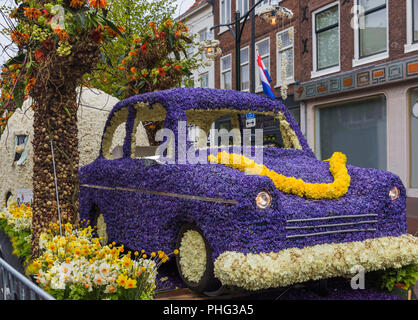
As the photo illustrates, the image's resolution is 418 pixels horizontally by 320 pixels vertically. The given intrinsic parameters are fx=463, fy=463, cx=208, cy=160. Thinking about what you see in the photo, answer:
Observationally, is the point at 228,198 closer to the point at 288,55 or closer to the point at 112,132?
the point at 112,132

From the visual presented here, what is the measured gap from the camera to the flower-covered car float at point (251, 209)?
3.45 meters

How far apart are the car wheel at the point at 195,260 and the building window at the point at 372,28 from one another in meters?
12.8

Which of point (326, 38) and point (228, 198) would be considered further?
point (326, 38)

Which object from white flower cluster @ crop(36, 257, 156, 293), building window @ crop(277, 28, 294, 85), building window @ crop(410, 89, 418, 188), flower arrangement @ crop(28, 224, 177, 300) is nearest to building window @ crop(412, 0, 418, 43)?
building window @ crop(410, 89, 418, 188)

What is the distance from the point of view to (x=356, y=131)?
626 inches

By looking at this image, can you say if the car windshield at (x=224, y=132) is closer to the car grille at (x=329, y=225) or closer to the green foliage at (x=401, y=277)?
the car grille at (x=329, y=225)

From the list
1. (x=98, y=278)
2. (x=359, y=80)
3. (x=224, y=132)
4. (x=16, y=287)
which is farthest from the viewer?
(x=359, y=80)

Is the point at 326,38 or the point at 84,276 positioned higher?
the point at 326,38

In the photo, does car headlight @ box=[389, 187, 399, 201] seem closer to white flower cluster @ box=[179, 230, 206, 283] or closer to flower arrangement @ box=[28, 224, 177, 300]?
white flower cluster @ box=[179, 230, 206, 283]

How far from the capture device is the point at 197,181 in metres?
3.87

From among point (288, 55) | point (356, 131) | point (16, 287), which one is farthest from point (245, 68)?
point (16, 287)

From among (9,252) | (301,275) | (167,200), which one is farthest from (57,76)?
(301,275)

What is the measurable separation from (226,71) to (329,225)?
2101cm

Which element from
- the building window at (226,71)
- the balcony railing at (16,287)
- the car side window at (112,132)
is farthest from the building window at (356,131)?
the balcony railing at (16,287)
